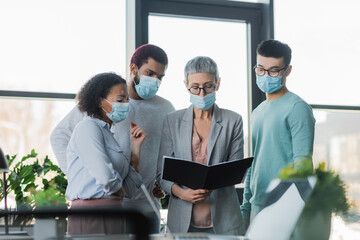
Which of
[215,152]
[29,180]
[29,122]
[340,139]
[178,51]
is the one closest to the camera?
[215,152]

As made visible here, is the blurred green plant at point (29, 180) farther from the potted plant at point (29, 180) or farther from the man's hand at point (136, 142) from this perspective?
the man's hand at point (136, 142)

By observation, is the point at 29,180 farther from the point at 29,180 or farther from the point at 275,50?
the point at 275,50

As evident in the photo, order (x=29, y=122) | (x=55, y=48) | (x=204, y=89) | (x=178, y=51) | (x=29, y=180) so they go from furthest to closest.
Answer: (x=29, y=122) < (x=178, y=51) < (x=55, y=48) < (x=29, y=180) < (x=204, y=89)

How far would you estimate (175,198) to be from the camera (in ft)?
6.60

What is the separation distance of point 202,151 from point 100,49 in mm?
1497

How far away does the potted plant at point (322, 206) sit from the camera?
109cm

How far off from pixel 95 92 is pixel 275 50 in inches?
38.4

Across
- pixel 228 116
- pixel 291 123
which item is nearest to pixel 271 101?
pixel 291 123

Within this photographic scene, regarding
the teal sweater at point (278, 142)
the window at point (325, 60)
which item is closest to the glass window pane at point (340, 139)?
the window at point (325, 60)

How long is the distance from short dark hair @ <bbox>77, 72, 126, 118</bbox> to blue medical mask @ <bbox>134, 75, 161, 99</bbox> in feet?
0.82

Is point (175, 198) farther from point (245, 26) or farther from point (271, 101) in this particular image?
point (245, 26)

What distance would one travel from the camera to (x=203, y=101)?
2.15m

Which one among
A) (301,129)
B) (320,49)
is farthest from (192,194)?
(320,49)

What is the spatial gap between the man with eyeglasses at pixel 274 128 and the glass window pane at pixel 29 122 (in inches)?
57.0
